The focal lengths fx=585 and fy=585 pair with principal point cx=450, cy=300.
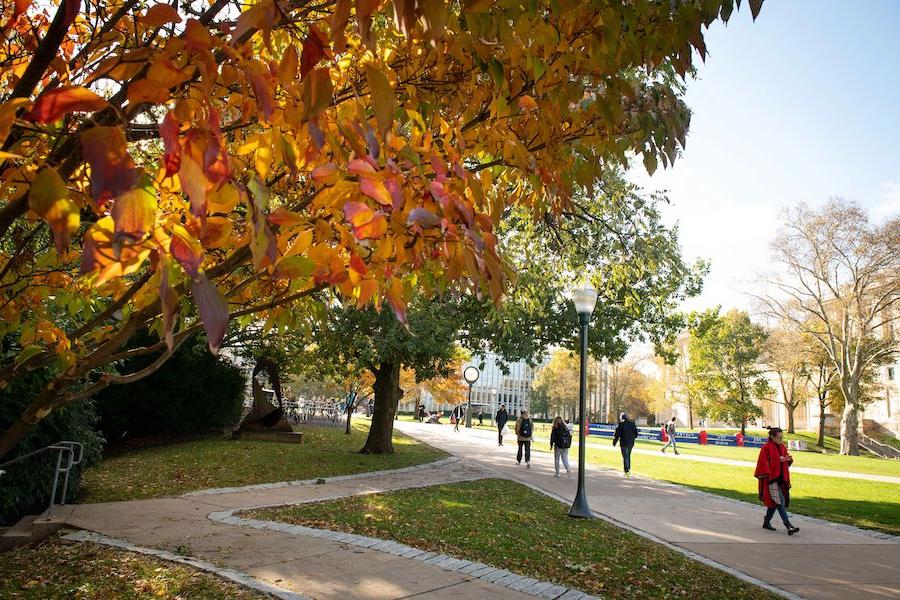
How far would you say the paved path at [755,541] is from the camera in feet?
20.1

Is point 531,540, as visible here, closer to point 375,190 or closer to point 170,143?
Result: point 375,190

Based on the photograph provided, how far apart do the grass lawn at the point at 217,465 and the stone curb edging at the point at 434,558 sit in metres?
2.51

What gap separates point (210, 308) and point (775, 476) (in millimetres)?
9735

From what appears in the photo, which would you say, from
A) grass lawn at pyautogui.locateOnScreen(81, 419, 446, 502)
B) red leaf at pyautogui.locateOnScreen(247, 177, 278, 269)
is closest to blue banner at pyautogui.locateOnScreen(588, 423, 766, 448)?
grass lawn at pyautogui.locateOnScreen(81, 419, 446, 502)

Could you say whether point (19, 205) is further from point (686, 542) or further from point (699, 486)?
point (699, 486)

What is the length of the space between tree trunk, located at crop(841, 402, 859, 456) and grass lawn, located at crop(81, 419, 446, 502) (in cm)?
2839

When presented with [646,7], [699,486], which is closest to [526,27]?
[646,7]

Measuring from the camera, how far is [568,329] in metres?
16.2

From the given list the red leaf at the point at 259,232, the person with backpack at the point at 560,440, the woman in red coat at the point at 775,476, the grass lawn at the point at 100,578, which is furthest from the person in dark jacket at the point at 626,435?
the red leaf at the point at 259,232

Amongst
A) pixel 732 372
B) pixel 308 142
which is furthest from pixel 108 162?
pixel 732 372

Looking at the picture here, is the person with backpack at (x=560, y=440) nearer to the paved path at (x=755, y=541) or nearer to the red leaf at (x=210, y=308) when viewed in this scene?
the paved path at (x=755, y=541)

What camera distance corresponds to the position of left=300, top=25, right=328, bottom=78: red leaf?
1218mm

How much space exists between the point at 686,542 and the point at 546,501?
10.4ft

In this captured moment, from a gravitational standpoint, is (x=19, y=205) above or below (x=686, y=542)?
above
